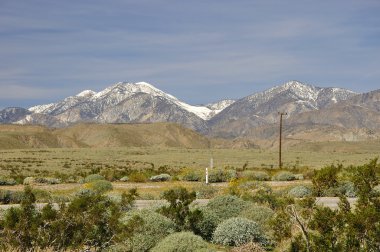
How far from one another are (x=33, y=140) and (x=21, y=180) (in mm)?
145034

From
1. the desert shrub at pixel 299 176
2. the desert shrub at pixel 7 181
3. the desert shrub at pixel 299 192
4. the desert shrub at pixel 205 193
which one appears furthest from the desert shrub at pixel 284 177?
the desert shrub at pixel 7 181

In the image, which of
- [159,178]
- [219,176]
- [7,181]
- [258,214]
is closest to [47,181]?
[7,181]

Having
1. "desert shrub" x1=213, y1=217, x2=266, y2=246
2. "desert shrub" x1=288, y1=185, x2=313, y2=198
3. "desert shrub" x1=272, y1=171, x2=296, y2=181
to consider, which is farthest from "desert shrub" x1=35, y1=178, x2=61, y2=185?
"desert shrub" x1=213, y1=217, x2=266, y2=246

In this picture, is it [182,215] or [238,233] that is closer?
[238,233]

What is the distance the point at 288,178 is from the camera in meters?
41.7

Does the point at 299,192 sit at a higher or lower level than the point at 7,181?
higher

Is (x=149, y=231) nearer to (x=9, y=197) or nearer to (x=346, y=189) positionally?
(x=9, y=197)

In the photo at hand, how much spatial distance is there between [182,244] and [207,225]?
3.62 meters

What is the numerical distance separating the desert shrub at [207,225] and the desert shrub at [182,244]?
2.73 m

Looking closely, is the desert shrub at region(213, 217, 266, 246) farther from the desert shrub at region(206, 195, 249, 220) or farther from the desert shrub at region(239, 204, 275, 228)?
the desert shrub at region(206, 195, 249, 220)

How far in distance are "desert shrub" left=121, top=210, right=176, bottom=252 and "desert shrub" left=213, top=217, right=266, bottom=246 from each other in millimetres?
1452

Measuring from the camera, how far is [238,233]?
43.8ft

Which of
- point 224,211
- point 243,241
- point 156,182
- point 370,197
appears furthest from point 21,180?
point 370,197

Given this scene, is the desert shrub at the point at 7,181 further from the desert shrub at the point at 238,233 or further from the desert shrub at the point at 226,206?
the desert shrub at the point at 238,233
